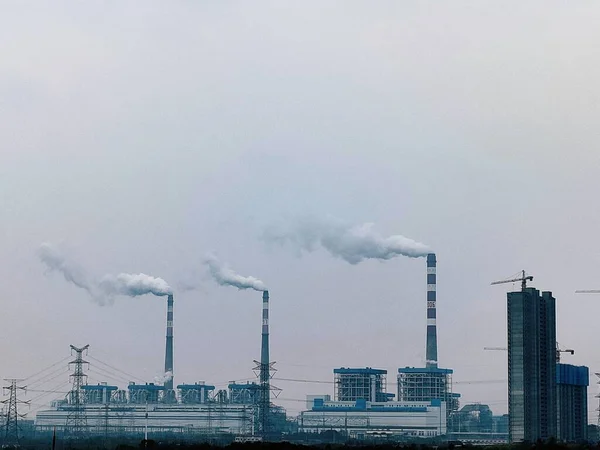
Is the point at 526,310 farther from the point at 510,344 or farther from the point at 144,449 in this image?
the point at 144,449

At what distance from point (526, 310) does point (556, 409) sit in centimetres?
1572

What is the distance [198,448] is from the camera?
12675cm

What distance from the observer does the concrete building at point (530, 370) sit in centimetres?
17650

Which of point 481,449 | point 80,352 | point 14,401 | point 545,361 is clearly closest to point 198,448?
point 481,449

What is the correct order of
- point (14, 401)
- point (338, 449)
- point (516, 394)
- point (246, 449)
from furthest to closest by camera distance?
point (516, 394)
point (14, 401)
point (338, 449)
point (246, 449)

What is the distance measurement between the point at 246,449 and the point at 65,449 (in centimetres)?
4060

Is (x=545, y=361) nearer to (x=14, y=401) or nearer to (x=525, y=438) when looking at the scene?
(x=525, y=438)

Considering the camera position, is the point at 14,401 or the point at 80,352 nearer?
the point at 14,401

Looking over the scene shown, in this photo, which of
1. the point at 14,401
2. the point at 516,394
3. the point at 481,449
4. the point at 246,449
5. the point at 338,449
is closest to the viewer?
the point at 246,449

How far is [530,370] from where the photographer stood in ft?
592

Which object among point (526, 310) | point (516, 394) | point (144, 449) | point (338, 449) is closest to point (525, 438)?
point (516, 394)

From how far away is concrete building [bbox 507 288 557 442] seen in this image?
176m

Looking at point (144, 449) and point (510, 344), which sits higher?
point (510, 344)

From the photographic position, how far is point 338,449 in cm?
14000
